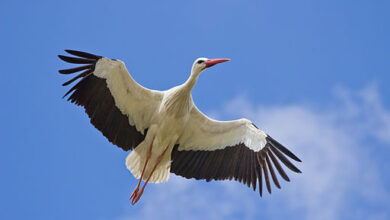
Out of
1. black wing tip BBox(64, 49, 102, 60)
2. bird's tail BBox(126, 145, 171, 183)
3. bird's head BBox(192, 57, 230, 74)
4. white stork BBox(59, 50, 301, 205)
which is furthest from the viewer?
bird's tail BBox(126, 145, 171, 183)

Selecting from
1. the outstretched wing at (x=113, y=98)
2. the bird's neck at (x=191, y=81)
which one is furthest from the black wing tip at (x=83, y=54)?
the bird's neck at (x=191, y=81)

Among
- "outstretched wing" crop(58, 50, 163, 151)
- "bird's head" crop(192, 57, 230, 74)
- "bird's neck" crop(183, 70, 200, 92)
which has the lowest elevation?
"outstretched wing" crop(58, 50, 163, 151)

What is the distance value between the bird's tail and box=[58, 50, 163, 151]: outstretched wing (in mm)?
136

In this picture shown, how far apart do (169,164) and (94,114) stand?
53.9 inches

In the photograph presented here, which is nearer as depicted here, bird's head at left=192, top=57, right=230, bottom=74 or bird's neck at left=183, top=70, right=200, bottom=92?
bird's neck at left=183, top=70, right=200, bottom=92

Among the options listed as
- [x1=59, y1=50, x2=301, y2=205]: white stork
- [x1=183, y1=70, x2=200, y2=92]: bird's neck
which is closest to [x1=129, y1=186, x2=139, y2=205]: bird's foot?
[x1=59, y1=50, x2=301, y2=205]: white stork

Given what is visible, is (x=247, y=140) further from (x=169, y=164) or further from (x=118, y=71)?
(x=118, y=71)

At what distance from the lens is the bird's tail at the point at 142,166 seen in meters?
9.84

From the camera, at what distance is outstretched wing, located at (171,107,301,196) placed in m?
9.88

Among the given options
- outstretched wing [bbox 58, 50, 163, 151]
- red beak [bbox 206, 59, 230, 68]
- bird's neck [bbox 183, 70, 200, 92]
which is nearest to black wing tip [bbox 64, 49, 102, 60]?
outstretched wing [bbox 58, 50, 163, 151]

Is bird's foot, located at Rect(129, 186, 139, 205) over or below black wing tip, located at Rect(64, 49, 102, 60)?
below

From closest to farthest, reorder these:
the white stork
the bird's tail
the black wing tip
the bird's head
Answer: the black wing tip, the white stork, the bird's head, the bird's tail

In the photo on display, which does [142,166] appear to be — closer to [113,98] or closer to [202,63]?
[113,98]

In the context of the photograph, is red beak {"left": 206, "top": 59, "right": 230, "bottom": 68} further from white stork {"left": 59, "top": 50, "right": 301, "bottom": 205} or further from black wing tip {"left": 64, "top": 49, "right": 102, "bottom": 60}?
black wing tip {"left": 64, "top": 49, "right": 102, "bottom": 60}
